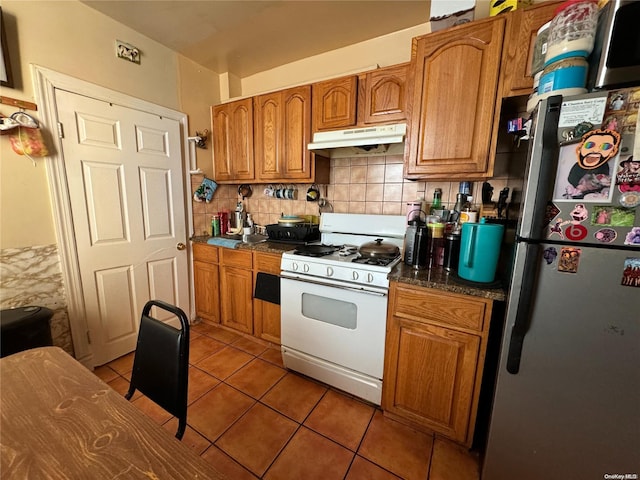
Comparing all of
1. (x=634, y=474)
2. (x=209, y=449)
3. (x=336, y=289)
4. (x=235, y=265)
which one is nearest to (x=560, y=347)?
(x=634, y=474)

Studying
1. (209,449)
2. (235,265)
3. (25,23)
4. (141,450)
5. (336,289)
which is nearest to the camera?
(141,450)

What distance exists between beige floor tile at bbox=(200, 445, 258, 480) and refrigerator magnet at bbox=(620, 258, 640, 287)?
165cm

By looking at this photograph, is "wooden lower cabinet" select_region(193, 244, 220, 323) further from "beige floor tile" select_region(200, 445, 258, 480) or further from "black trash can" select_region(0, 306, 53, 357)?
"beige floor tile" select_region(200, 445, 258, 480)

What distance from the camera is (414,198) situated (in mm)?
1928

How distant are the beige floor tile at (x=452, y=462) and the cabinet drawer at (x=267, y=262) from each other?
1404mm

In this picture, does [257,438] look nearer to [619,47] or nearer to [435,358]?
[435,358]

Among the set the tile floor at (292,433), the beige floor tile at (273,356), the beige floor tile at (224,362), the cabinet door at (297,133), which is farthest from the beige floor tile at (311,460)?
the cabinet door at (297,133)

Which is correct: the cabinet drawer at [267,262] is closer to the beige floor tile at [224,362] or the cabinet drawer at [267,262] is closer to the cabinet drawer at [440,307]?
the beige floor tile at [224,362]

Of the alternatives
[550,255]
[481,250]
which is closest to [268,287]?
[481,250]

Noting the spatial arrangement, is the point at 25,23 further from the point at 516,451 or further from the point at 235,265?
the point at 516,451

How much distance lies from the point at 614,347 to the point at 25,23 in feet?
10.4

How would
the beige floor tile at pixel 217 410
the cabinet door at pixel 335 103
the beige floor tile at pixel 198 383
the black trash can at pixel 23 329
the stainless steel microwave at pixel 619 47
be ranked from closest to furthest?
the stainless steel microwave at pixel 619 47, the black trash can at pixel 23 329, the beige floor tile at pixel 217 410, the beige floor tile at pixel 198 383, the cabinet door at pixel 335 103

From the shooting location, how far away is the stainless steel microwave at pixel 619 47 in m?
0.78

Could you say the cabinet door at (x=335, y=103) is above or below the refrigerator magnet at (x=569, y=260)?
above
